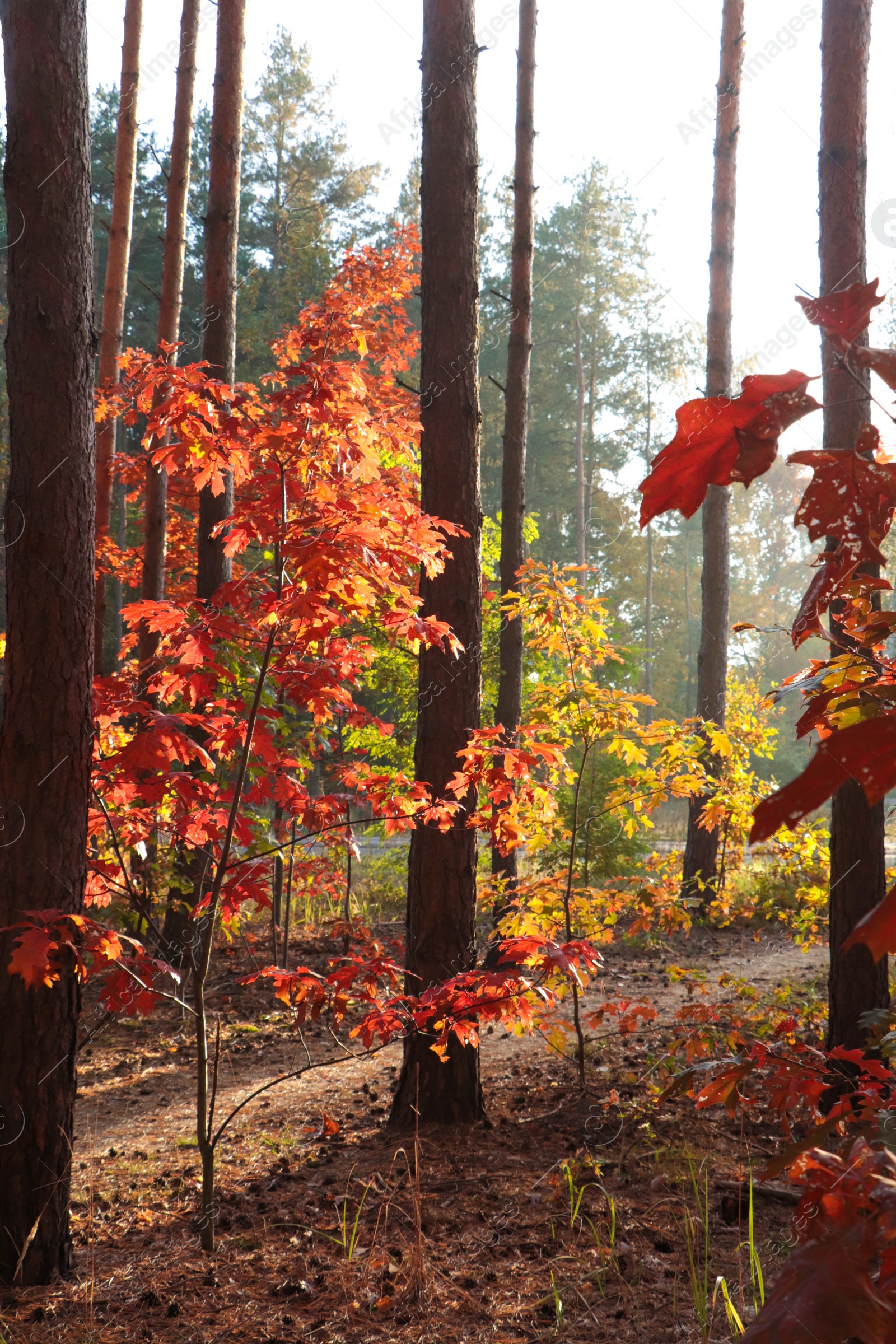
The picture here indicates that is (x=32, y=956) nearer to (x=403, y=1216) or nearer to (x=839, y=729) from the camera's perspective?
(x=403, y=1216)

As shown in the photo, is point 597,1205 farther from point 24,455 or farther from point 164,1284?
point 24,455

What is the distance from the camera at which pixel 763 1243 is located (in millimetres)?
2844

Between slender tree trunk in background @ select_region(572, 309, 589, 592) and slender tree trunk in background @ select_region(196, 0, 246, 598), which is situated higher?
slender tree trunk in background @ select_region(572, 309, 589, 592)

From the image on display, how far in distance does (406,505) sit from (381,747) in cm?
646

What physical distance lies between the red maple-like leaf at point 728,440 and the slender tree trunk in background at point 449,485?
307 cm

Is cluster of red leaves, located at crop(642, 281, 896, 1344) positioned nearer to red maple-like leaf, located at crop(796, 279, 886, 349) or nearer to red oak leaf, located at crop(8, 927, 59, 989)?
red maple-like leaf, located at crop(796, 279, 886, 349)

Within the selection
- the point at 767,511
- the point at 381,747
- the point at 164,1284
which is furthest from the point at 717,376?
the point at 767,511

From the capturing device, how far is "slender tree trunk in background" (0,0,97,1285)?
2.70m

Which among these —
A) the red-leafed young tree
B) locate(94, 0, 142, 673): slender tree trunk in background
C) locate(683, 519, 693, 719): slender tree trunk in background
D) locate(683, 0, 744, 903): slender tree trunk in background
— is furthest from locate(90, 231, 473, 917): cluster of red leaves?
locate(683, 519, 693, 719): slender tree trunk in background

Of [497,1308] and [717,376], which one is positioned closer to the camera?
[497,1308]

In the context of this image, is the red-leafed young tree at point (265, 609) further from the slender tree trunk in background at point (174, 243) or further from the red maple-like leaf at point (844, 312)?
the slender tree trunk in background at point (174, 243)

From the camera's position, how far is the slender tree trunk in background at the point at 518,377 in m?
7.96

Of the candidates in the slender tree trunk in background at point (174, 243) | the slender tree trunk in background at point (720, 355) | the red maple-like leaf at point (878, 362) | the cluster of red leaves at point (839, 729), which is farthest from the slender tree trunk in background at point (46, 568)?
the slender tree trunk in background at point (720, 355)

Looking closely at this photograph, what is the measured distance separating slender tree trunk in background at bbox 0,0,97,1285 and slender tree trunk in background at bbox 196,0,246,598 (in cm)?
381
